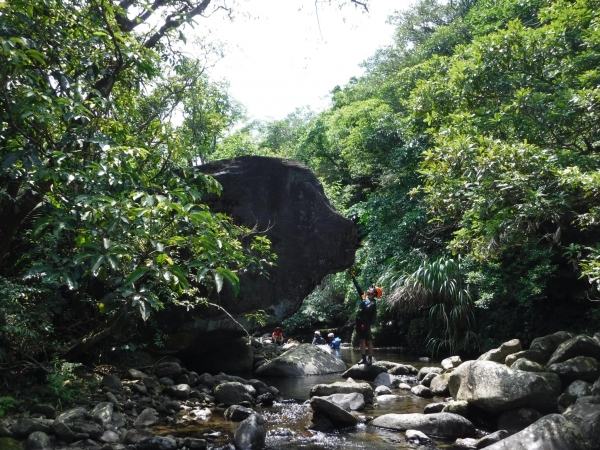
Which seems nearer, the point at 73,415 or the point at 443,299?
the point at 73,415

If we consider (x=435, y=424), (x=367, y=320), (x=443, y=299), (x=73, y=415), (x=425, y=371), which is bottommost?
(x=435, y=424)

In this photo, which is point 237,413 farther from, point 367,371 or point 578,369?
point 578,369

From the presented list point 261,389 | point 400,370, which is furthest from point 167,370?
point 400,370

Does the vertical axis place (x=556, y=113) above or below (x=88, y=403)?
above

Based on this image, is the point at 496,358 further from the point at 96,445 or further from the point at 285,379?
the point at 96,445

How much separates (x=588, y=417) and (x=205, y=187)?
5.05 meters

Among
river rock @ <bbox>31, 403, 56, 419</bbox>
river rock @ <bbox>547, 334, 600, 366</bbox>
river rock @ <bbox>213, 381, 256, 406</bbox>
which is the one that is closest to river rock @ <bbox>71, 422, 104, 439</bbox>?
river rock @ <bbox>31, 403, 56, 419</bbox>

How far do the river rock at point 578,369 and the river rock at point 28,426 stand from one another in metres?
6.67

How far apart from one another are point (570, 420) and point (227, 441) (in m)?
3.91

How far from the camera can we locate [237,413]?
Result: 7.52 metres

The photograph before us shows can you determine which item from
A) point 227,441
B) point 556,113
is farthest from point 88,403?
point 556,113

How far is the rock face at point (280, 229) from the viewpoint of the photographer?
11172mm

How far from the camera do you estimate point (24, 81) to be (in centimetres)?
488

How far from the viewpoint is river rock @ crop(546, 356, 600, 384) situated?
7.48m
